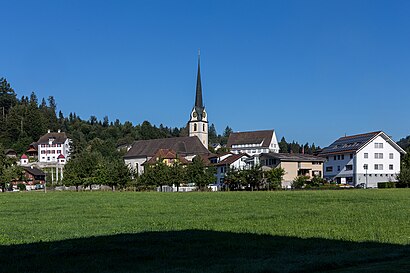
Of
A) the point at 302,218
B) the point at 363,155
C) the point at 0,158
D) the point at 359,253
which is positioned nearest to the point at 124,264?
the point at 359,253

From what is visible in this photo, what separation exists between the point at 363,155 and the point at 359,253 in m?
87.2

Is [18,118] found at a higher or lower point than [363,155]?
higher

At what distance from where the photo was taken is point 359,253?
37.3 feet

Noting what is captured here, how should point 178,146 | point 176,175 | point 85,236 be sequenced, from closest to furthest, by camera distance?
1. point 85,236
2. point 176,175
3. point 178,146

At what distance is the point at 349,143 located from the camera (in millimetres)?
100188

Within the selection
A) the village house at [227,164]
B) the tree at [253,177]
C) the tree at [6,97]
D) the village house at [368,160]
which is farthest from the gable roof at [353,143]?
the tree at [6,97]

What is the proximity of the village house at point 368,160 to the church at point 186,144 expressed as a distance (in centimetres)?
3802

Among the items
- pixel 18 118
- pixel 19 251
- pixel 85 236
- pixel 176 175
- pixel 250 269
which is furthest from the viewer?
pixel 18 118

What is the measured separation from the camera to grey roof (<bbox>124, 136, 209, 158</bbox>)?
131500 millimetres

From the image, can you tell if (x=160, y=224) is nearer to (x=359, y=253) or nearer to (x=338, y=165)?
(x=359, y=253)

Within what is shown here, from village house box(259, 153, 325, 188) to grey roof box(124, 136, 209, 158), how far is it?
3463 centimetres

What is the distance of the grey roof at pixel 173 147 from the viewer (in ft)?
431

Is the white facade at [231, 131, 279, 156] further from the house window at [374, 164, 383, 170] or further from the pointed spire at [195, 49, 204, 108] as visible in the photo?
the house window at [374, 164, 383, 170]

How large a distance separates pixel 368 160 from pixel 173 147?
2115 inches
